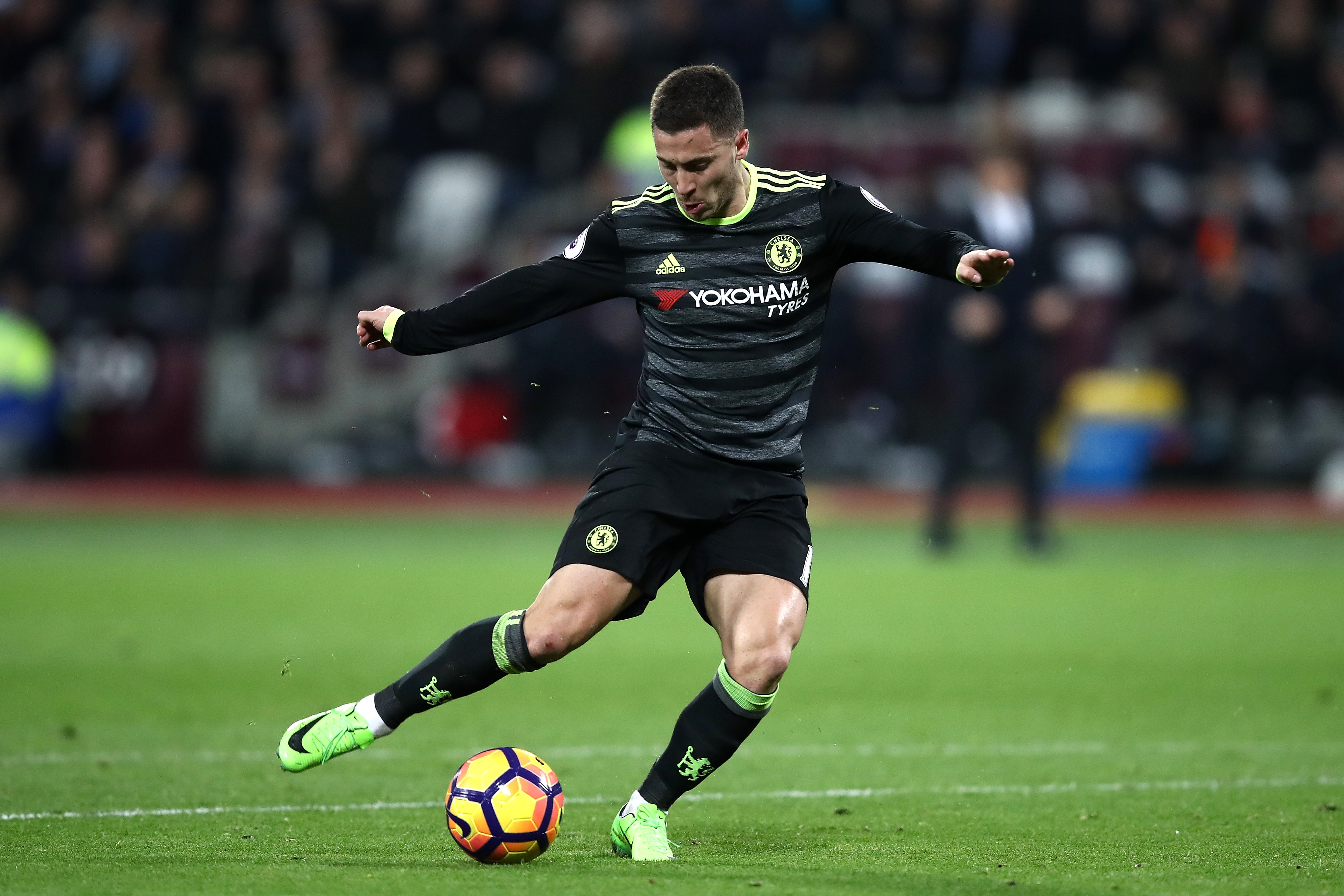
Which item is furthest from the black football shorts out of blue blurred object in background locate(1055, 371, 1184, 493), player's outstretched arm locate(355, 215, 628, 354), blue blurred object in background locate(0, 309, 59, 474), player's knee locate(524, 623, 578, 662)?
blue blurred object in background locate(0, 309, 59, 474)

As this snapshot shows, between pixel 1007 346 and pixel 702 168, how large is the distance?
7.18 meters

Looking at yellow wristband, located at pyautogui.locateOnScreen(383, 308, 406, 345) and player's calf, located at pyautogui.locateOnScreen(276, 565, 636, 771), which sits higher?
yellow wristband, located at pyautogui.locateOnScreen(383, 308, 406, 345)

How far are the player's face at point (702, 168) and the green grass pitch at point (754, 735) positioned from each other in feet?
5.64

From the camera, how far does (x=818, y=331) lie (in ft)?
16.7

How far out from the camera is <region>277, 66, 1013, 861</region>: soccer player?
4.78 m

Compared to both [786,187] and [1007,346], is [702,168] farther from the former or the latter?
[1007,346]

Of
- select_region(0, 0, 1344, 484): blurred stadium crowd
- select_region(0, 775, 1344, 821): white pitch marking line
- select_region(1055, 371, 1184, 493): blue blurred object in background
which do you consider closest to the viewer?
select_region(0, 775, 1344, 821): white pitch marking line

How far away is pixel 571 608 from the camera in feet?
15.6

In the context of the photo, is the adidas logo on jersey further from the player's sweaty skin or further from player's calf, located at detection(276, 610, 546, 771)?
player's calf, located at detection(276, 610, 546, 771)

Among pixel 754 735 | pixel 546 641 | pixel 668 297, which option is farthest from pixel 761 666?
pixel 754 735

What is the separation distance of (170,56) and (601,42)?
15.9 feet

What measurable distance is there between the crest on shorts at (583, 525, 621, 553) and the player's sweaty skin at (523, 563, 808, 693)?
0.17 feet

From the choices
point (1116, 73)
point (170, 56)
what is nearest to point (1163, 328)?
point (1116, 73)

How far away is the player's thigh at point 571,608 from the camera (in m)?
4.75
